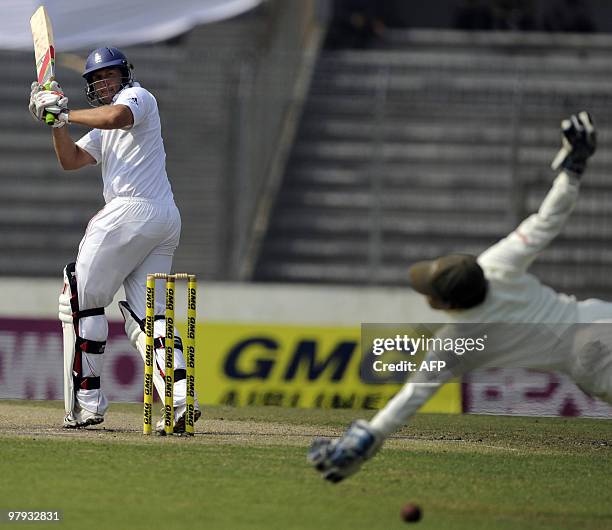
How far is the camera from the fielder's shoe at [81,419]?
25.4ft

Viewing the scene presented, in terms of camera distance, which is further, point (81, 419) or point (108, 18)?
point (108, 18)

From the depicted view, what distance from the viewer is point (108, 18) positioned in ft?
41.9

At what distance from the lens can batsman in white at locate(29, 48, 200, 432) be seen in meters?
7.57

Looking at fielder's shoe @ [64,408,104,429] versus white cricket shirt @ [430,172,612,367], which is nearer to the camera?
white cricket shirt @ [430,172,612,367]

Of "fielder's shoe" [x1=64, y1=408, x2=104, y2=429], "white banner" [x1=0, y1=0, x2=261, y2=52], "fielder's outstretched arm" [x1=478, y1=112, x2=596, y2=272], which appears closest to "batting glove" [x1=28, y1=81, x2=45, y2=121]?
"fielder's shoe" [x1=64, y1=408, x2=104, y2=429]

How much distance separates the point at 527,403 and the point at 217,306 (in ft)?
11.7

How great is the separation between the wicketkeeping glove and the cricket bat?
10.0 feet

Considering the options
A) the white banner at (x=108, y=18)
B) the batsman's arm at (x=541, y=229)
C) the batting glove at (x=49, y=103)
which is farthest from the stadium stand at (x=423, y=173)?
the batsman's arm at (x=541, y=229)

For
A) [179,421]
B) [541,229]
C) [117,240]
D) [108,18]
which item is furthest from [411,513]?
[108,18]

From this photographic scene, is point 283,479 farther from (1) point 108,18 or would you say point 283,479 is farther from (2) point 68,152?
(1) point 108,18

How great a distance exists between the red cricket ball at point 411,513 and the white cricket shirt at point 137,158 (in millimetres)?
2977

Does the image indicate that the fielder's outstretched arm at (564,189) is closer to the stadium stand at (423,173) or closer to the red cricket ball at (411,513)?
the red cricket ball at (411,513)

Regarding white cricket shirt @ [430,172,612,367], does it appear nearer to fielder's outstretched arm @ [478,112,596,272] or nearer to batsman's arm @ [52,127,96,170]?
fielder's outstretched arm @ [478,112,596,272]

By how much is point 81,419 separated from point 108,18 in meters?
5.88
